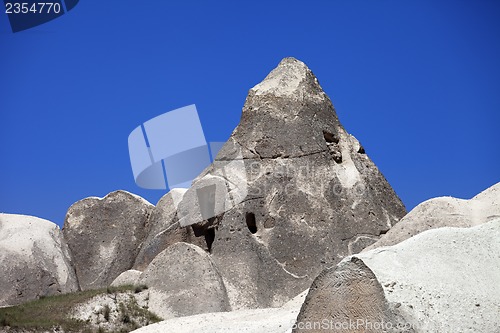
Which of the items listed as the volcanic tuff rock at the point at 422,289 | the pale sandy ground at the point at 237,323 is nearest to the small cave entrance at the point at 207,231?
the pale sandy ground at the point at 237,323

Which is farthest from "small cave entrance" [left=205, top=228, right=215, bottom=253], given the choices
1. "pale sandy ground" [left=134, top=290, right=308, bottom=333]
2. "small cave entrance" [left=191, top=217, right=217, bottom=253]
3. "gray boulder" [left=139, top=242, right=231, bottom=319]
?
"pale sandy ground" [left=134, top=290, right=308, bottom=333]

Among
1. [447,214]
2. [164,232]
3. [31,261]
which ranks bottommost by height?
[447,214]

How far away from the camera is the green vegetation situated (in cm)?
1342

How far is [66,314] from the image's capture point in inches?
557

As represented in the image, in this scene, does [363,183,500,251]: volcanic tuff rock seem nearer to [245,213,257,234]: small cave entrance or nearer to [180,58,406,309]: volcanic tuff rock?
[180,58,406,309]: volcanic tuff rock

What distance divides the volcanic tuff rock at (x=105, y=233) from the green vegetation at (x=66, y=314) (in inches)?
150

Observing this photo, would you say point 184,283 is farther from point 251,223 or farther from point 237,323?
point 237,323

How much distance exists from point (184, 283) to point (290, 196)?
319cm

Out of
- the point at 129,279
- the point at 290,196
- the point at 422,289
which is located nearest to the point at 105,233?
the point at 129,279

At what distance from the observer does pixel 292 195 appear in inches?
680

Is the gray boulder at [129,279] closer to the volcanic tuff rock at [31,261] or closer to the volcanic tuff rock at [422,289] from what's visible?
the volcanic tuff rock at [31,261]

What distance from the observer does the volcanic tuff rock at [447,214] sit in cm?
1330

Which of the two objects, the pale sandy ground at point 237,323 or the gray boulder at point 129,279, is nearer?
the pale sandy ground at point 237,323

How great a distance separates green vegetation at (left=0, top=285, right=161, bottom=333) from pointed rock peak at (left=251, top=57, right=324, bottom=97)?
5348 millimetres
